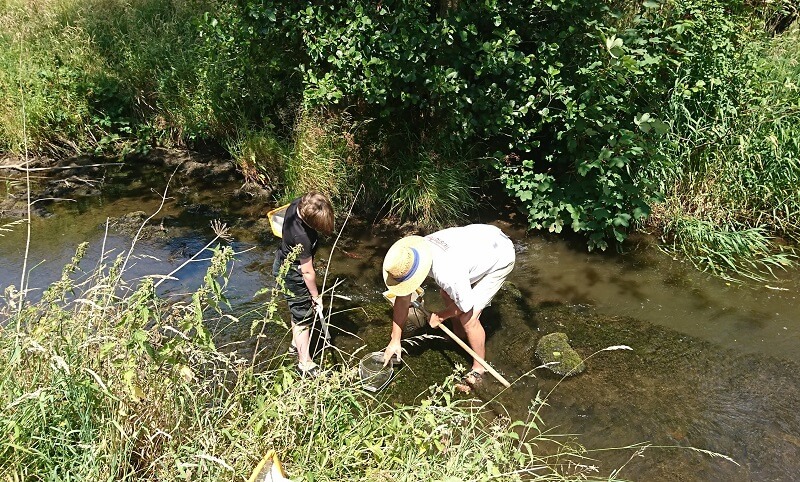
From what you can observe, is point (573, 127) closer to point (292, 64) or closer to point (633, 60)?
point (633, 60)

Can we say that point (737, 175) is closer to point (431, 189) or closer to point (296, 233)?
point (431, 189)

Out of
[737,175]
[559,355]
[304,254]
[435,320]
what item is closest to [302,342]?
[304,254]

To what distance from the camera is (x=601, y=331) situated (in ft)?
15.2

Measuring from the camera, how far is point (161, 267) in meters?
5.57

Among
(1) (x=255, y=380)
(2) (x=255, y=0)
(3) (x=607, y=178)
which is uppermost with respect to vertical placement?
(2) (x=255, y=0)

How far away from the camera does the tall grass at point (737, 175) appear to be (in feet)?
17.6

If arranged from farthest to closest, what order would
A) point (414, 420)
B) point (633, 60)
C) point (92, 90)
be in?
point (92, 90)
point (633, 60)
point (414, 420)

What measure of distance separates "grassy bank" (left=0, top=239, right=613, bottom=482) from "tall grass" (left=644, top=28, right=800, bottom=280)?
3466mm

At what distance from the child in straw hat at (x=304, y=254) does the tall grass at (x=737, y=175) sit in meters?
3.37

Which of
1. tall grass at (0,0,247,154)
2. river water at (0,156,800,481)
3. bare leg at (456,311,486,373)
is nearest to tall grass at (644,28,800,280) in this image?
river water at (0,156,800,481)

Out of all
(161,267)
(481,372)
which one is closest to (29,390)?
(481,372)

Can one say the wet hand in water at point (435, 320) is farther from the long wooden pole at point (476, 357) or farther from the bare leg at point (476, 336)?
the bare leg at point (476, 336)

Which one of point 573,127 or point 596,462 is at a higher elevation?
point 573,127

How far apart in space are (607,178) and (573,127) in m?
0.55
